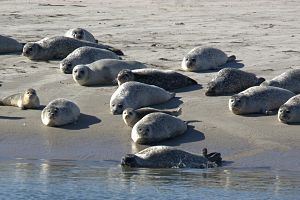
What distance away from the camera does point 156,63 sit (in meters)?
13.8

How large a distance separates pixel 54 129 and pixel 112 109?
2.36 feet

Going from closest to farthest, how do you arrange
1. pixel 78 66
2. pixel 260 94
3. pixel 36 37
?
1. pixel 260 94
2. pixel 78 66
3. pixel 36 37

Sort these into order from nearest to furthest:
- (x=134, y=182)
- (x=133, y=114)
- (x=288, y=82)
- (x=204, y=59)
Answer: (x=134, y=182) < (x=133, y=114) < (x=288, y=82) < (x=204, y=59)

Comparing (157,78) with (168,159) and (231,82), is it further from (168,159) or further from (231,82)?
(168,159)

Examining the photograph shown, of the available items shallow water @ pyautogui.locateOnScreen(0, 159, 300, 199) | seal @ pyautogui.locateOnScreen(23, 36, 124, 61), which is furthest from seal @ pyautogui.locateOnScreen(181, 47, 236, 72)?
shallow water @ pyautogui.locateOnScreen(0, 159, 300, 199)

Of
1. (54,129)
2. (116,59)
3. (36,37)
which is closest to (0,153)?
(54,129)

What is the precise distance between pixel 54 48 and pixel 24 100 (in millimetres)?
2823

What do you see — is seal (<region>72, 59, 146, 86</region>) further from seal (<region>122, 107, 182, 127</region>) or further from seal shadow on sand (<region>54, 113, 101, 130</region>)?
seal (<region>122, 107, 182, 127</region>)

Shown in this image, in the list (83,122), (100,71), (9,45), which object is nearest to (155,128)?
(83,122)

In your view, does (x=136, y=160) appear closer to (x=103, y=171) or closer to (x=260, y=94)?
(x=103, y=171)

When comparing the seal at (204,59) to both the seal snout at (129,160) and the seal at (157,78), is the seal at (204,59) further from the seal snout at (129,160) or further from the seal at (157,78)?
the seal snout at (129,160)

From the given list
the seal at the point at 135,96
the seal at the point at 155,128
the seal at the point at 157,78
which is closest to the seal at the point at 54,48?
the seal at the point at 157,78

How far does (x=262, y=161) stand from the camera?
9898 millimetres

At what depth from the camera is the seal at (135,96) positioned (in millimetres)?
11469
